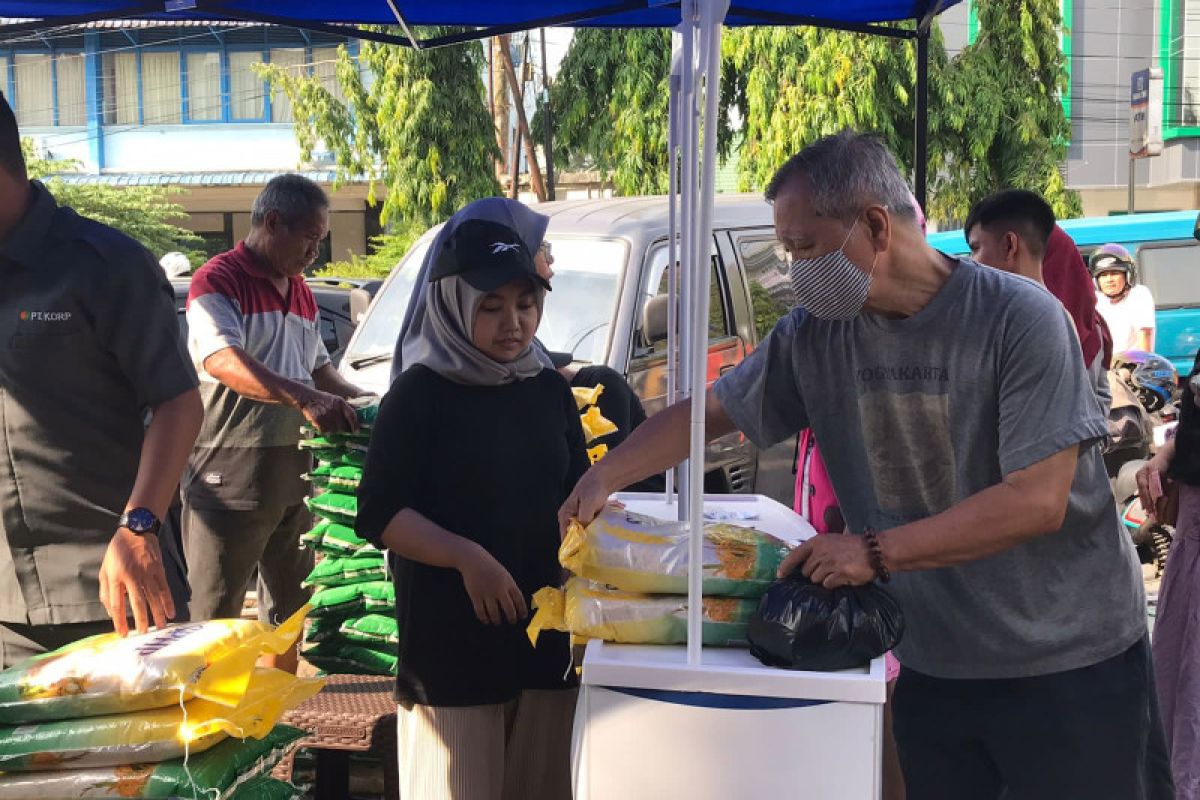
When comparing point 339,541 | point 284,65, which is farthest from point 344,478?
point 284,65

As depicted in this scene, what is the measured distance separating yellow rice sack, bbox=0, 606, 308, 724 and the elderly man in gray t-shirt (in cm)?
68

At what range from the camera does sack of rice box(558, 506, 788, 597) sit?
2.31 metres

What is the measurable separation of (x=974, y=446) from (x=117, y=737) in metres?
1.60

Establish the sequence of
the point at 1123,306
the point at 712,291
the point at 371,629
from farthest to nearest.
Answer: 1. the point at 1123,306
2. the point at 712,291
3. the point at 371,629

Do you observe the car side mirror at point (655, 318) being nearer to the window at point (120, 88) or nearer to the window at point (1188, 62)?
the window at point (1188, 62)

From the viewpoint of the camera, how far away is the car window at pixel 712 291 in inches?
262

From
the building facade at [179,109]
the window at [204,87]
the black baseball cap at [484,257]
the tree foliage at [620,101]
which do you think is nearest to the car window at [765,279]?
the black baseball cap at [484,257]

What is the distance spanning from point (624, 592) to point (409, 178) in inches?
624

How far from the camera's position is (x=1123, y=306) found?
10812mm

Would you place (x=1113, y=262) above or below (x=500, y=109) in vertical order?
below

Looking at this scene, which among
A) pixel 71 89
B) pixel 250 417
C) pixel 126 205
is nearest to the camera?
pixel 250 417

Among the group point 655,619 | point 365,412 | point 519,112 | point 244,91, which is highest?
point 244,91

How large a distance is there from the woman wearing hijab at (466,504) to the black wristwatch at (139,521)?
44 centimetres

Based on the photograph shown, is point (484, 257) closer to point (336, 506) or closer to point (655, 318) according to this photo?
point (336, 506)
